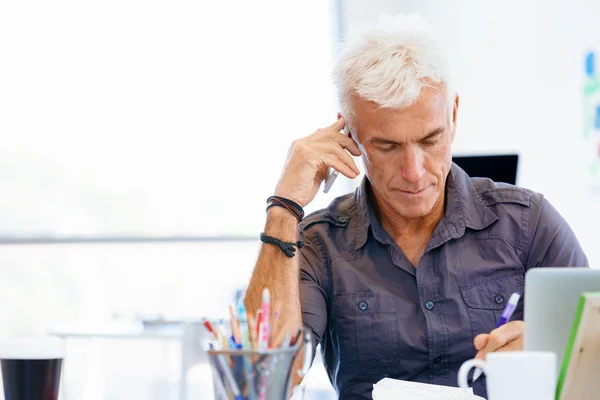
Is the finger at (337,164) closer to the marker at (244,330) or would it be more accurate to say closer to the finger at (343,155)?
the finger at (343,155)

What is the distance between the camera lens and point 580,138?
3.43m

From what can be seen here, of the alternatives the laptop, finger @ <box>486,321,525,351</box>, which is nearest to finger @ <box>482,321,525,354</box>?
finger @ <box>486,321,525,351</box>

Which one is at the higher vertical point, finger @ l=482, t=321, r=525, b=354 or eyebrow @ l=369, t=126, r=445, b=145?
eyebrow @ l=369, t=126, r=445, b=145

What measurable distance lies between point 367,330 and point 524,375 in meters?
0.74

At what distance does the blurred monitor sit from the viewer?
87.6 inches

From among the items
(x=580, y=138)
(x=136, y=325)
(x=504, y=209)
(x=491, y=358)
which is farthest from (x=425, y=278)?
(x=136, y=325)

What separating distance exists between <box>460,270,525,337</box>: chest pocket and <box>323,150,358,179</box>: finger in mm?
341

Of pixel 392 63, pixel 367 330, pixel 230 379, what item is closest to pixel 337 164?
pixel 392 63

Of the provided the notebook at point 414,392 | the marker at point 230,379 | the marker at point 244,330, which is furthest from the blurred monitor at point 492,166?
the marker at point 230,379

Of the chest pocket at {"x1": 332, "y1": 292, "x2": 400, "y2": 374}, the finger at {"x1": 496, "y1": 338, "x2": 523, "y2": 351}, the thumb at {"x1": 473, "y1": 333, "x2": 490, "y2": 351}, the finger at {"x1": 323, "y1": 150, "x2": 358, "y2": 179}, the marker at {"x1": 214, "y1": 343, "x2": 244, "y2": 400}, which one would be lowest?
the chest pocket at {"x1": 332, "y1": 292, "x2": 400, "y2": 374}

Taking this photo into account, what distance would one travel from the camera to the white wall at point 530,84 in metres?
3.43

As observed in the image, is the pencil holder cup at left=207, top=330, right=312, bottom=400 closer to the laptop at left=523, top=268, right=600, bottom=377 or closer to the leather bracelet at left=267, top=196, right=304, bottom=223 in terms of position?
the laptop at left=523, top=268, right=600, bottom=377

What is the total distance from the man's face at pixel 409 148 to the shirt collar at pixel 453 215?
0.05 meters

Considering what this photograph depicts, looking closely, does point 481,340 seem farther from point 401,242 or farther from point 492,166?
point 492,166
